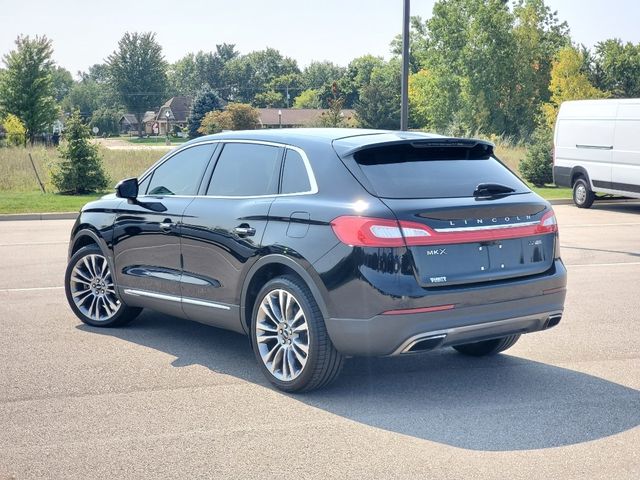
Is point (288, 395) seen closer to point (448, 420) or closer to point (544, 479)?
point (448, 420)

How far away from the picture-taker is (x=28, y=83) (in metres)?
62.9

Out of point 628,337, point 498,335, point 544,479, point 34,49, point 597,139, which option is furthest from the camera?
point 34,49

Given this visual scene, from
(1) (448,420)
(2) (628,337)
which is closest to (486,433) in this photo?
(1) (448,420)

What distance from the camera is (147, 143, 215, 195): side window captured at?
6900 millimetres

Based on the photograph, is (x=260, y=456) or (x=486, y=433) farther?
(x=486, y=433)

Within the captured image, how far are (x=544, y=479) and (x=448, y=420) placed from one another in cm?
101

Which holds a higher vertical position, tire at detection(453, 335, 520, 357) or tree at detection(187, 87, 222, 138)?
tire at detection(453, 335, 520, 357)

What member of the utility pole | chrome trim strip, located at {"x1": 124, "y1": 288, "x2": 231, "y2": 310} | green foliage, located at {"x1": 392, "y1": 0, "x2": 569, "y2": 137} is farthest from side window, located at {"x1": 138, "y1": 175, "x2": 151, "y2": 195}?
green foliage, located at {"x1": 392, "y1": 0, "x2": 569, "y2": 137}

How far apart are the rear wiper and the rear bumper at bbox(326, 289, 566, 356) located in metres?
0.71

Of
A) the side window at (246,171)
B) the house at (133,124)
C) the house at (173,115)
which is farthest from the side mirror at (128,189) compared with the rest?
the house at (133,124)

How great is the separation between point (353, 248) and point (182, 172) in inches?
89.7

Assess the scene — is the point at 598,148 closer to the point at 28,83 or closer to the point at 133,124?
the point at 28,83

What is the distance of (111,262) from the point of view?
7.62 metres

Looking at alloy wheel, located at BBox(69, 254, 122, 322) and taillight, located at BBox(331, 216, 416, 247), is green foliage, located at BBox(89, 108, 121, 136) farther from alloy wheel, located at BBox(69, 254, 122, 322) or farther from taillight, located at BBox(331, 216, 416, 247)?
taillight, located at BBox(331, 216, 416, 247)
